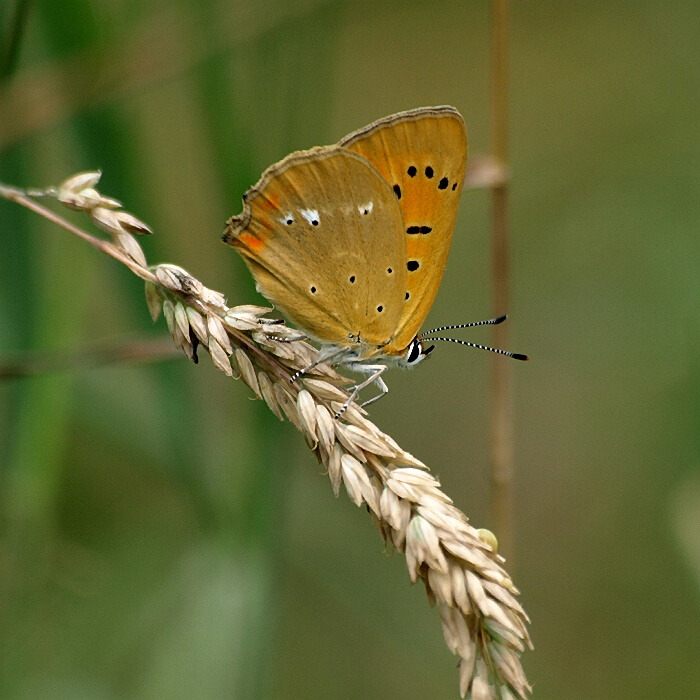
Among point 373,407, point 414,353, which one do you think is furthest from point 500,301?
point 373,407

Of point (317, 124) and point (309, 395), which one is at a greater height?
point (317, 124)

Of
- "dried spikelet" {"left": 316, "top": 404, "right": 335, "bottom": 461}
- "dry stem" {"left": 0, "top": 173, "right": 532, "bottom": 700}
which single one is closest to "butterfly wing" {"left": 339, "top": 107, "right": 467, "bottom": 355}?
"dry stem" {"left": 0, "top": 173, "right": 532, "bottom": 700}

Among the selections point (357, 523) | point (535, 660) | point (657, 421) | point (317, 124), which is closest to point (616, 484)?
point (657, 421)

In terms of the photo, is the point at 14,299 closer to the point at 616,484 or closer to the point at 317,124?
the point at 317,124

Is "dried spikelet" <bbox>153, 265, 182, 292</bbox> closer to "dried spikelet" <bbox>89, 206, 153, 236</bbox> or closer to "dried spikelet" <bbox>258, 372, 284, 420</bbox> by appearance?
"dried spikelet" <bbox>89, 206, 153, 236</bbox>

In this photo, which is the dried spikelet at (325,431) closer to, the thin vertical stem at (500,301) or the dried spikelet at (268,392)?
the dried spikelet at (268,392)

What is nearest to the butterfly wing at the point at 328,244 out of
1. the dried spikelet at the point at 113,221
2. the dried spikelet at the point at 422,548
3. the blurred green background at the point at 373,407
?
the blurred green background at the point at 373,407

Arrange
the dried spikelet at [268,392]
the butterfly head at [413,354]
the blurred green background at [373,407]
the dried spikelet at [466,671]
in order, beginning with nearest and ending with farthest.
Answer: the dried spikelet at [466,671], the dried spikelet at [268,392], the blurred green background at [373,407], the butterfly head at [413,354]
